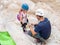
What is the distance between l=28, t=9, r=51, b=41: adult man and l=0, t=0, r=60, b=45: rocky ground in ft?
0.42

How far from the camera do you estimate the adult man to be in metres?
3.26

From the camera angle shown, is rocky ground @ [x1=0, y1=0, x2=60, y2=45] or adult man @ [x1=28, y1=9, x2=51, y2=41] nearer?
adult man @ [x1=28, y1=9, x2=51, y2=41]

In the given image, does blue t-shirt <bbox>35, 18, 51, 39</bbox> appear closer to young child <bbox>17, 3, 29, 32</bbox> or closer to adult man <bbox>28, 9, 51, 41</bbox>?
adult man <bbox>28, 9, 51, 41</bbox>

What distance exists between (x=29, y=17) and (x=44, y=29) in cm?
81

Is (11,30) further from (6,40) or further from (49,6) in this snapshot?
(49,6)

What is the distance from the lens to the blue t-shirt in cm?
326

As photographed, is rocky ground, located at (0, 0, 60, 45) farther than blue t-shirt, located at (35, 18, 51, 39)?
Yes

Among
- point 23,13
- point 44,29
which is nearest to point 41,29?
point 44,29

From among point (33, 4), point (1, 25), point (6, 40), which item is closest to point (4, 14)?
point (1, 25)

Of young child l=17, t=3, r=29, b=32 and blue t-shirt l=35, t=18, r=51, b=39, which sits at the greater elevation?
young child l=17, t=3, r=29, b=32

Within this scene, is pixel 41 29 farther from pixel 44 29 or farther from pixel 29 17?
pixel 29 17

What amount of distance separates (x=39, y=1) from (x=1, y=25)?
46.4 inches

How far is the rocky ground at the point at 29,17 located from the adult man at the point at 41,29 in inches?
5.1

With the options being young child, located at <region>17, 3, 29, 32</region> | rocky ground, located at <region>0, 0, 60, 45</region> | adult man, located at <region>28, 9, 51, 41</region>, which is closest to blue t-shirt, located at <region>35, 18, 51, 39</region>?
adult man, located at <region>28, 9, 51, 41</region>
